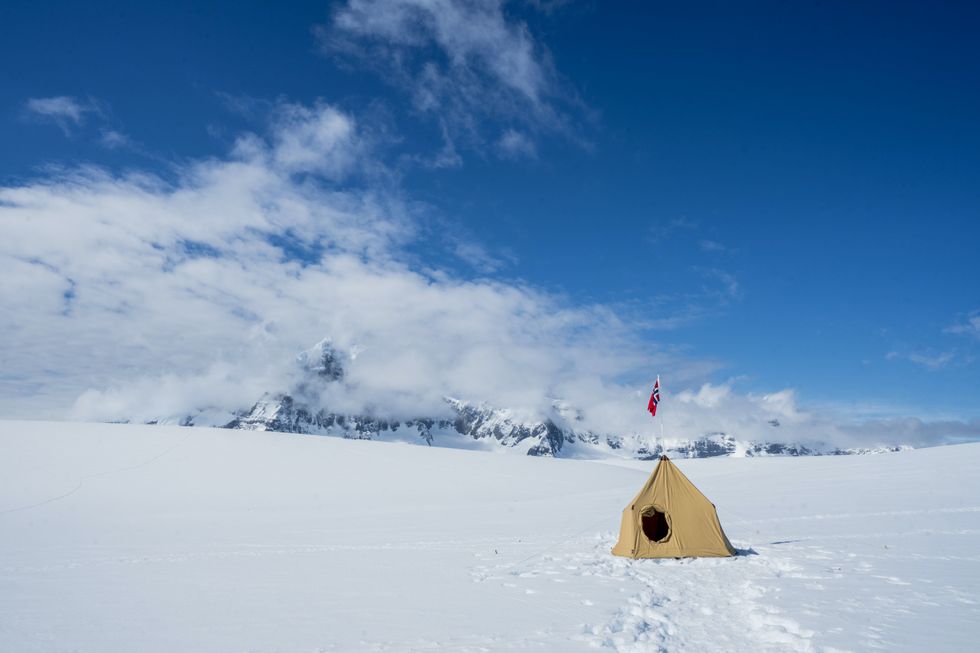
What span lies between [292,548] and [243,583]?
4595 millimetres

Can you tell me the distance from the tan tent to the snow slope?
450 millimetres

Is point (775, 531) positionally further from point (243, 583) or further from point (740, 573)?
point (243, 583)

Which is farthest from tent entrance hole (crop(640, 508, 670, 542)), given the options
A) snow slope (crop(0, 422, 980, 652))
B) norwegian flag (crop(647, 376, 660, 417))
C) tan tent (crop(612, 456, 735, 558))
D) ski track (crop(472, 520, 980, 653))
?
norwegian flag (crop(647, 376, 660, 417))

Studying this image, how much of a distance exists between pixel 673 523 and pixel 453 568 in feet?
19.2

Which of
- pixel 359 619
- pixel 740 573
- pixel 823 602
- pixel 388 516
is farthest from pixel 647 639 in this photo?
pixel 388 516

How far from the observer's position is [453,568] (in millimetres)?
12180

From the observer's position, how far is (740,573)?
11.1 m

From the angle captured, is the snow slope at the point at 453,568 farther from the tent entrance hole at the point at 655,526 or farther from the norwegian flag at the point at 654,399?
the norwegian flag at the point at 654,399

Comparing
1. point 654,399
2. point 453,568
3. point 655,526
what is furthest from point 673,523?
point 453,568

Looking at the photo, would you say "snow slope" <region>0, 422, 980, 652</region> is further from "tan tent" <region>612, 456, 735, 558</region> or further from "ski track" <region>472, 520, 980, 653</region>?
"tan tent" <region>612, 456, 735, 558</region>

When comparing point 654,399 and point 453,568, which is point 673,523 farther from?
point 453,568

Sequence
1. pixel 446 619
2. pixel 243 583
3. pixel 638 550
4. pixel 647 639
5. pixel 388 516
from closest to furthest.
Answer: pixel 647 639, pixel 446 619, pixel 243 583, pixel 638 550, pixel 388 516

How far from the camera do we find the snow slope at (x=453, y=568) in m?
7.43

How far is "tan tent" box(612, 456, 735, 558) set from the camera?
1309 centimetres
